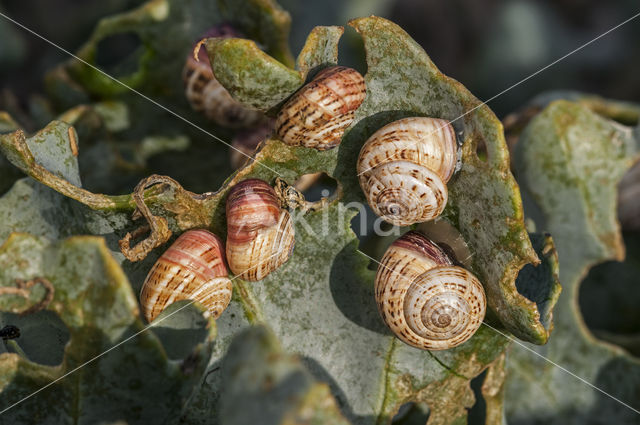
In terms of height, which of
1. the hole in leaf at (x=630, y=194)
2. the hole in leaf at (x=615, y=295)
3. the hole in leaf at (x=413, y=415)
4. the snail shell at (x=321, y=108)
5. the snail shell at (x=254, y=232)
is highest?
the snail shell at (x=321, y=108)

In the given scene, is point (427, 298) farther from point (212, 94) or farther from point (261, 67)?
point (212, 94)

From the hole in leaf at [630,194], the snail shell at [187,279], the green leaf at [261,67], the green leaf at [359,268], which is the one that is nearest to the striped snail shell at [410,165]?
the green leaf at [359,268]

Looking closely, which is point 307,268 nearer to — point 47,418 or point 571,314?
point 47,418

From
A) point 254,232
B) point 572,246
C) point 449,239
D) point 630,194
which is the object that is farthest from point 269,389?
point 630,194

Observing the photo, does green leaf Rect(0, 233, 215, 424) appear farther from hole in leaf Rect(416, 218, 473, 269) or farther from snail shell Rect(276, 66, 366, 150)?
hole in leaf Rect(416, 218, 473, 269)

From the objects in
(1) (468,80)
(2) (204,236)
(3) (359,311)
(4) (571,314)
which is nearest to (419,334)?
(3) (359,311)

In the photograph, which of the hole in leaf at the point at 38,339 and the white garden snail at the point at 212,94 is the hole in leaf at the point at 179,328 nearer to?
the hole in leaf at the point at 38,339
